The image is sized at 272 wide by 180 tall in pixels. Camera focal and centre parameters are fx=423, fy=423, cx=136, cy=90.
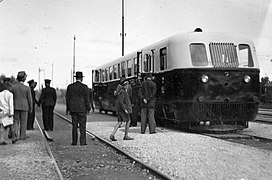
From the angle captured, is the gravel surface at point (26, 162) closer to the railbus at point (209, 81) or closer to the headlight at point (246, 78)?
the railbus at point (209, 81)

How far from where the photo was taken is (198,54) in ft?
45.5

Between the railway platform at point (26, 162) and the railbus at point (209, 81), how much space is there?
4.71m

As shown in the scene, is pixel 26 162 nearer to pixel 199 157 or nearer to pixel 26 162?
pixel 26 162

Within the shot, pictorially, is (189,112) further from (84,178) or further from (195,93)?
(84,178)

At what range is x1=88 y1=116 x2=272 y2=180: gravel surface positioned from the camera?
6.99 m

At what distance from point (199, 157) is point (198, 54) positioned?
5.84 metres

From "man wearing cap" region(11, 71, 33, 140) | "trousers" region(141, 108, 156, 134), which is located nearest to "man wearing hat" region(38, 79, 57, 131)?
"man wearing cap" region(11, 71, 33, 140)

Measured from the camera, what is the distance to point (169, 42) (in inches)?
572

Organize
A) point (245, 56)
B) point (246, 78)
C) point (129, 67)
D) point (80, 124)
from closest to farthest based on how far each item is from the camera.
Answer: point (80, 124)
point (246, 78)
point (245, 56)
point (129, 67)

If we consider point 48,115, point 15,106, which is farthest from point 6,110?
point 48,115

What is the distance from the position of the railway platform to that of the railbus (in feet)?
15.5

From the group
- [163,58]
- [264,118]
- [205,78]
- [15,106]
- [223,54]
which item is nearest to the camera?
[15,106]

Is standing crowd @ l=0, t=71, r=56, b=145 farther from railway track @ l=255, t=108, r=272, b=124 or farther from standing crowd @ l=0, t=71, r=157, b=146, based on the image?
railway track @ l=255, t=108, r=272, b=124

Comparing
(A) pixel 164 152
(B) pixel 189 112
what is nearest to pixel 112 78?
(B) pixel 189 112
